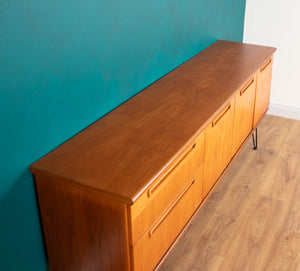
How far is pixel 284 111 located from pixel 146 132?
2.51 meters

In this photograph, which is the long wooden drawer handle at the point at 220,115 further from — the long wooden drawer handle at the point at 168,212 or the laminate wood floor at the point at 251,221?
the laminate wood floor at the point at 251,221

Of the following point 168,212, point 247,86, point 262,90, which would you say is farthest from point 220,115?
point 262,90

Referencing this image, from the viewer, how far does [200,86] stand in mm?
2564

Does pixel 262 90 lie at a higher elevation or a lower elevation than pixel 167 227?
higher

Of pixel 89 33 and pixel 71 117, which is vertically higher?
pixel 89 33

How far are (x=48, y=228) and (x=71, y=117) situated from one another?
530 mm

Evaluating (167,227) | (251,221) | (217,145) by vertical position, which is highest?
(217,145)

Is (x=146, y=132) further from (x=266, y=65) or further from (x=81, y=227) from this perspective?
(x=266, y=65)

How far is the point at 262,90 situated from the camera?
3.23m

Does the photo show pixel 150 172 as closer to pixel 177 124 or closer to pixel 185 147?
pixel 185 147

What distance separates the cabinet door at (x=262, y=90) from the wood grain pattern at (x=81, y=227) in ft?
6.02

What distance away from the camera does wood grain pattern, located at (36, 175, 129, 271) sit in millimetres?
1665

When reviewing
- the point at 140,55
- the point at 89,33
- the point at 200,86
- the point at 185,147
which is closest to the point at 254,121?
the point at 200,86

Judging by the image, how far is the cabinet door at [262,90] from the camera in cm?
309
